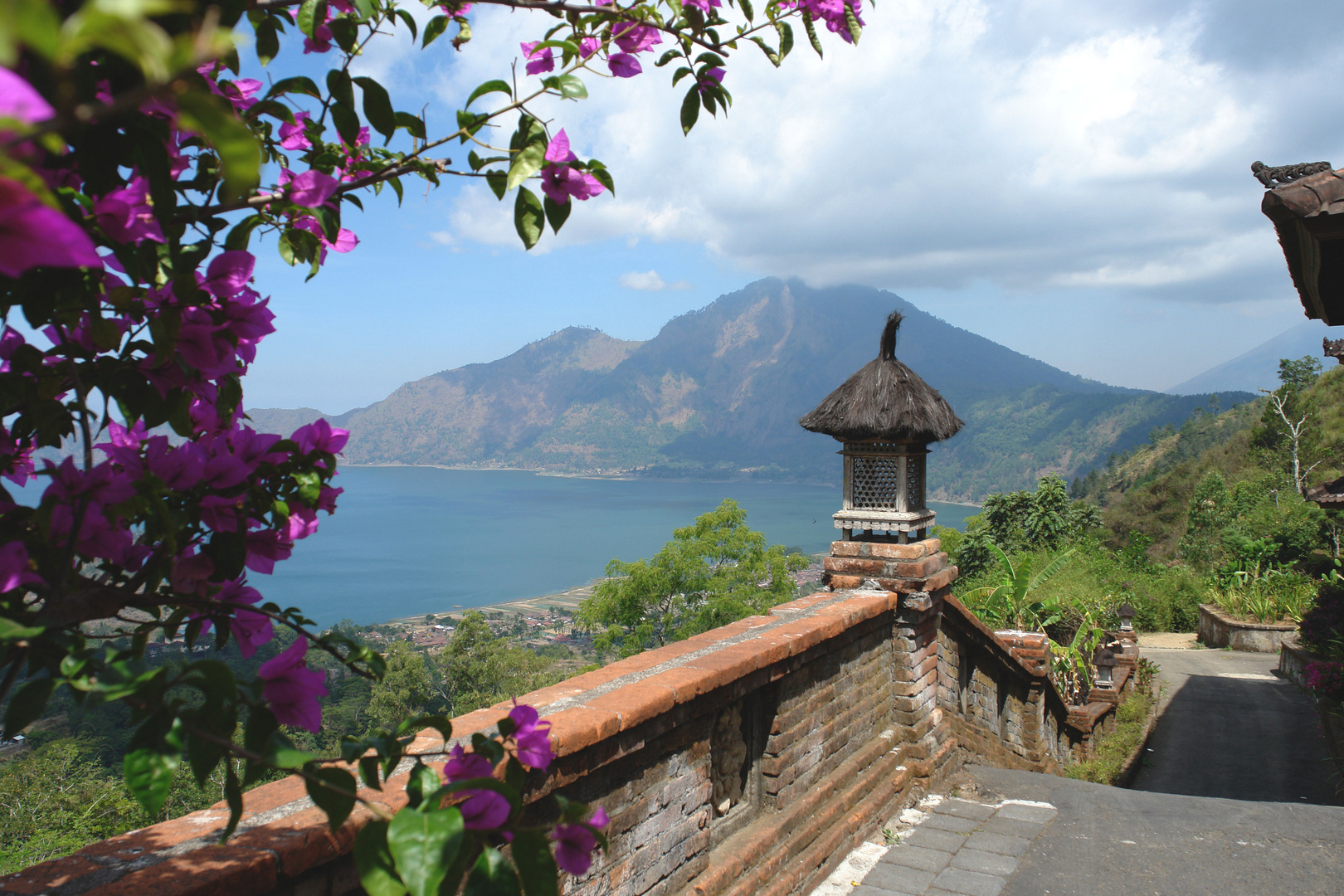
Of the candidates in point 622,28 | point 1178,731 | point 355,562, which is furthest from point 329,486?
point 355,562

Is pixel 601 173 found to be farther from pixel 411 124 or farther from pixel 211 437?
pixel 211 437

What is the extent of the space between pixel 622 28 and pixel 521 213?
0.54m

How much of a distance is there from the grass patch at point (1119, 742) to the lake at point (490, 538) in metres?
22.5

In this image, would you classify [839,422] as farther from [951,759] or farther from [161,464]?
[161,464]

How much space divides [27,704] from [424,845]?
43 cm

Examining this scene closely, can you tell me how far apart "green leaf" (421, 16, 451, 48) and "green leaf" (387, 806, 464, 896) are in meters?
1.33

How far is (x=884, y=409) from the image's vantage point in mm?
4930

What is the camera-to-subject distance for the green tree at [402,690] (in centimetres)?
2233

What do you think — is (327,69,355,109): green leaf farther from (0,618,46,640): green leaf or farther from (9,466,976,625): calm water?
(9,466,976,625): calm water

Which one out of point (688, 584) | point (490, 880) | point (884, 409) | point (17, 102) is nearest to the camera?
point (17, 102)

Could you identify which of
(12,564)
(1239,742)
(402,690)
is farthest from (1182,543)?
(12,564)

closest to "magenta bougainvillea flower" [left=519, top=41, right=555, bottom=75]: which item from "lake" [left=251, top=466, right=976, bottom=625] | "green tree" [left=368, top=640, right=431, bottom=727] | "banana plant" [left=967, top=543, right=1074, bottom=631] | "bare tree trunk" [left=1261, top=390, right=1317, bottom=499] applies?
"banana plant" [left=967, top=543, right=1074, bottom=631]

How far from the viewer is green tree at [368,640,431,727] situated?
22.3m

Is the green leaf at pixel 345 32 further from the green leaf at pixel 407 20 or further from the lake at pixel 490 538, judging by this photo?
the lake at pixel 490 538
